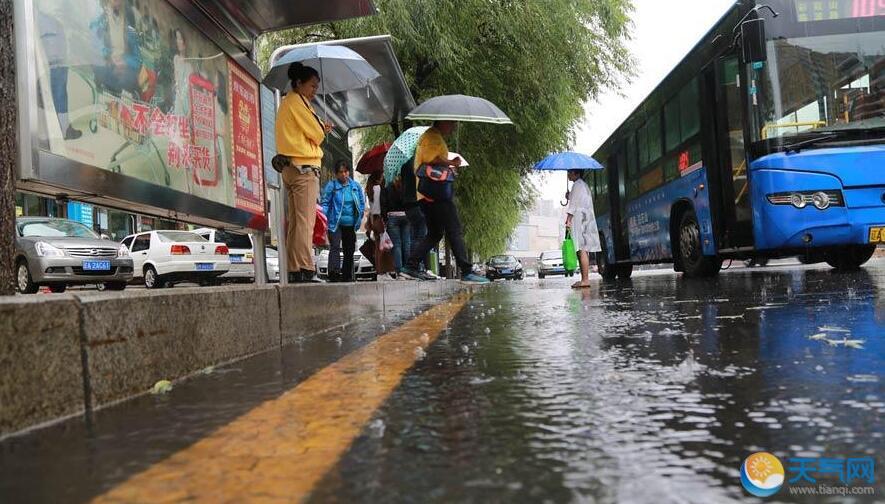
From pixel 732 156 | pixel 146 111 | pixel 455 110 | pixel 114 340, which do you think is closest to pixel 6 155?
pixel 114 340

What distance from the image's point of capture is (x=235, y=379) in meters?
3.02

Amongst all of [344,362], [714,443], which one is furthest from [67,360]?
[714,443]

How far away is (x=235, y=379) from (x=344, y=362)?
0.52m

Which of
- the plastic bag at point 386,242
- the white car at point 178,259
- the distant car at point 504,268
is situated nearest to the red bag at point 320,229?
the plastic bag at point 386,242

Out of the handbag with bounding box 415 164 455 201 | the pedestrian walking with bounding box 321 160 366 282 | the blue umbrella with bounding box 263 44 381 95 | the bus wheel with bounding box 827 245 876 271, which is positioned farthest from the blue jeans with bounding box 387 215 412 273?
the bus wheel with bounding box 827 245 876 271

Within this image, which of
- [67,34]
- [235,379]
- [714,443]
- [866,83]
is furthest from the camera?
[866,83]

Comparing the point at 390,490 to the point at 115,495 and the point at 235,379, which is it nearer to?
the point at 115,495

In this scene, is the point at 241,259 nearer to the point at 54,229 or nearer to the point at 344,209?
the point at 54,229

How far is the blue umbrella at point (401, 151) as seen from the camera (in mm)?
9039

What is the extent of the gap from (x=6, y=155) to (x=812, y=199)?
804 centimetres

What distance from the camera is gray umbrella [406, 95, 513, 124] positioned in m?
8.57

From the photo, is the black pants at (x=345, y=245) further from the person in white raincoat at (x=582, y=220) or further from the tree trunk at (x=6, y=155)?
the tree trunk at (x=6, y=155)

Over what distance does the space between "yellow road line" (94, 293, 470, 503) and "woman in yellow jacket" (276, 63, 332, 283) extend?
3.34 m

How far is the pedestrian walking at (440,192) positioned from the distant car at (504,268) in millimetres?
29761
